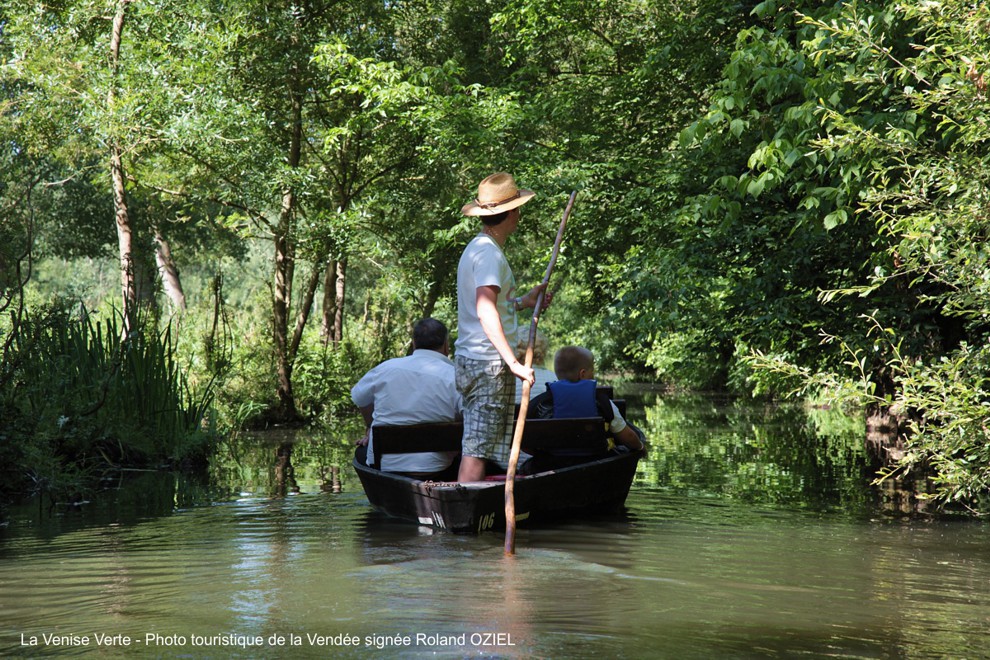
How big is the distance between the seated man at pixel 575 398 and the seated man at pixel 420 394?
77 centimetres

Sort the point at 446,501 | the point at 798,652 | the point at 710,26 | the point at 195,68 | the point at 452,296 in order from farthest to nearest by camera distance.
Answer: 1. the point at 452,296
2. the point at 195,68
3. the point at 710,26
4. the point at 446,501
5. the point at 798,652

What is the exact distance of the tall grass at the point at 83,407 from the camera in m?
8.05

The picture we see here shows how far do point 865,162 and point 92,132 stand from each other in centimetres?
1109

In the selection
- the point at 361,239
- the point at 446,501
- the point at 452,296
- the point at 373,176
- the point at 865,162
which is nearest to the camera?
the point at 446,501

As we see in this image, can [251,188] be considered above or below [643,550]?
above

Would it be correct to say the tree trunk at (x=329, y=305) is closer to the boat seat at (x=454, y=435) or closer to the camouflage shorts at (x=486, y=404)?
the boat seat at (x=454, y=435)

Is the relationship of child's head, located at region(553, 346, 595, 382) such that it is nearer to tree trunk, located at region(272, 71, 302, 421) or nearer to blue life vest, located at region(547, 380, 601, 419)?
blue life vest, located at region(547, 380, 601, 419)

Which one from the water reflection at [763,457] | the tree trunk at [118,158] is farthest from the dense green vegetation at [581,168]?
the water reflection at [763,457]

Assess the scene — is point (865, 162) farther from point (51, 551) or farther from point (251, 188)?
point (251, 188)

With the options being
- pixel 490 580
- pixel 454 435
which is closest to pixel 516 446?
pixel 490 580

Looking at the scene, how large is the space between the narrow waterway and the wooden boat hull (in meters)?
0.13

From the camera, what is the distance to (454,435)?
7.05 m

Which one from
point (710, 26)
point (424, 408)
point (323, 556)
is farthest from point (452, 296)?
point (323, 556)

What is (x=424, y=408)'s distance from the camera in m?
7.23
